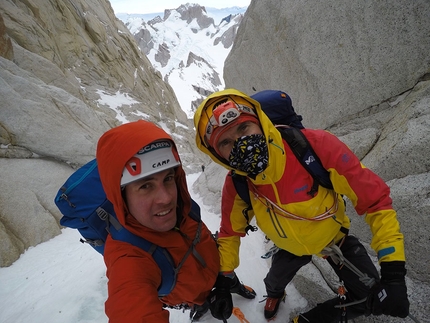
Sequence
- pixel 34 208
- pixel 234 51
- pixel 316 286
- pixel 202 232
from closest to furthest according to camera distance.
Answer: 1. pixel 202 232
2. pixel 316 286
3. pixel 34 208
4. pixel 234 51

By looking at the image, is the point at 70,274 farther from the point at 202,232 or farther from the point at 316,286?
the point at 316,286

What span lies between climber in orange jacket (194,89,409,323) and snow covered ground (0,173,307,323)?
1.18m

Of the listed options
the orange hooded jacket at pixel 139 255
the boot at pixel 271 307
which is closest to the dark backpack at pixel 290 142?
the orange hooded jacket at pixel 139 255

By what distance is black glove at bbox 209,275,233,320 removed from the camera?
2494 millimetres

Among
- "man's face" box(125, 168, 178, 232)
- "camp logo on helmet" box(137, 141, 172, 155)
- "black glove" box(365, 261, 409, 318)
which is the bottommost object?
"black glove" box(365, 261, 409, 318)

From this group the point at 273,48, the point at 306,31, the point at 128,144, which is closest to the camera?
the point at 128,144

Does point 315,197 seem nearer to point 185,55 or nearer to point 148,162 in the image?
point 148,162

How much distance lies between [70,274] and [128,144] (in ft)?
15.2

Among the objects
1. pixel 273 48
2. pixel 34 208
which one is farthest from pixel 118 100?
pixel 273 48

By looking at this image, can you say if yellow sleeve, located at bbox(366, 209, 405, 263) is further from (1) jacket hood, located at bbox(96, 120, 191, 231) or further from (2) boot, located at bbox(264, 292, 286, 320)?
(1) jacket hood, located at bbox(96, 120, 191, 231)

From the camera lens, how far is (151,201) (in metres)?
1.91

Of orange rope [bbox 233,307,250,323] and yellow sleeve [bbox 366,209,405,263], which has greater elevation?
yellow sleeve [bbox 366,209,405,263]

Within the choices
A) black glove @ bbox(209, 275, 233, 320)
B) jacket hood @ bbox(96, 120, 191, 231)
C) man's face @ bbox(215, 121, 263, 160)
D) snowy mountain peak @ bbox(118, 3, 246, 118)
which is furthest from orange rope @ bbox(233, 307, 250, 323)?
snowy mountain peak @ bbox(118, 3, 246, 118)

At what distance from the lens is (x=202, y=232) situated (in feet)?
8.41
